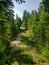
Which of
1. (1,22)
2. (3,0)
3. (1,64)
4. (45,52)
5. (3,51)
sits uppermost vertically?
(3,0)

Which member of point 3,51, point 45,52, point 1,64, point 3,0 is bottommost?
point 45,52

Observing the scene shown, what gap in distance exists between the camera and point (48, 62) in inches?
929

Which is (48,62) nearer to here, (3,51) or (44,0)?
(3,51)

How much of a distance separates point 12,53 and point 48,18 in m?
19.2

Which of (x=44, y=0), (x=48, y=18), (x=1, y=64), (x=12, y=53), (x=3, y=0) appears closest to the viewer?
(x=3, y=0)

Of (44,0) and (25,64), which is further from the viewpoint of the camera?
(44,0)

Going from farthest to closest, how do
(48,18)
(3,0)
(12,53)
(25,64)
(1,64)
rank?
(48,18), (25,64), (12,53), (1,64), (3,0)

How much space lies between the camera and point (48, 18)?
104 feet

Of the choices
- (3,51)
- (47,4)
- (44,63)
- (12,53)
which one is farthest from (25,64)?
(47,4)

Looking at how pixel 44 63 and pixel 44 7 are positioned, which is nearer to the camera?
pixel 44 63

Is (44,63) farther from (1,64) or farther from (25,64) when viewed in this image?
(1,64)

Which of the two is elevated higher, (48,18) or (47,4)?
(47,4)

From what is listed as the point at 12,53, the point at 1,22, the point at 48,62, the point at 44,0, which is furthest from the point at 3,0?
the point at 44,0

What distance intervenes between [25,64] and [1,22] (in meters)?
11.6
